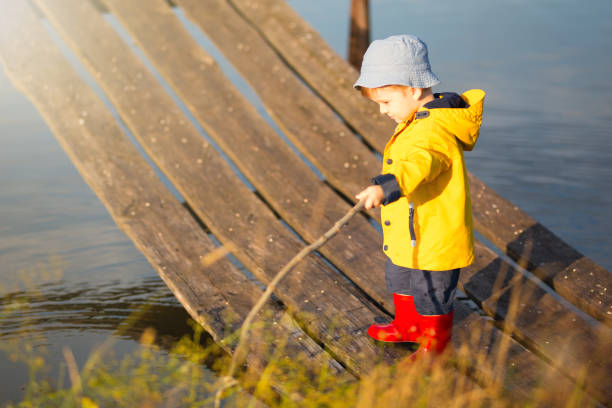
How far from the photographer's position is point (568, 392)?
2.38 m

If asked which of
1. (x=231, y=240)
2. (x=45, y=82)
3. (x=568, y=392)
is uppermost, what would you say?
(x=45, y=82)

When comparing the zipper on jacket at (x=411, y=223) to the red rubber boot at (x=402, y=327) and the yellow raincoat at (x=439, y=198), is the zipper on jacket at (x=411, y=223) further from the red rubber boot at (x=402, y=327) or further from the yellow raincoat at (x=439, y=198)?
the red rubber boot at (x=402, y=327)

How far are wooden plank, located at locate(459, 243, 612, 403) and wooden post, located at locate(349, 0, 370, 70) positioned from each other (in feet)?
11.0

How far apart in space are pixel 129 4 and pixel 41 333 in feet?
10.0

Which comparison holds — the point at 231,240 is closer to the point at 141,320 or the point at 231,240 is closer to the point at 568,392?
the point at 141,320

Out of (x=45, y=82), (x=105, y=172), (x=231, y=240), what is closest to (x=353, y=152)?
(x=231, y=240)

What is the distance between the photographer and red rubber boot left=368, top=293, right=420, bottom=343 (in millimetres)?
2632

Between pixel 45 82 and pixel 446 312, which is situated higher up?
pixel 45 82

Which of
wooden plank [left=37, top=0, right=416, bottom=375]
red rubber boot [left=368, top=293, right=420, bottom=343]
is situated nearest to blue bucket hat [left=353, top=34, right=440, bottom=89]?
red rubber boot [left=368, top=293, right=420, bottom=343]

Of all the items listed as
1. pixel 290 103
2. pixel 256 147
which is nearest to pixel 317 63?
pixel 290 103

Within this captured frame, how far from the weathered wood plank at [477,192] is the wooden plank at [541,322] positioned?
0.12m

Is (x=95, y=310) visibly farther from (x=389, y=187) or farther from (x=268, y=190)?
(x=389, y=187)

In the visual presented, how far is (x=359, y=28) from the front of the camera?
6105mm

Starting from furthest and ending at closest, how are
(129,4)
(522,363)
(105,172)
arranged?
1. (129,4)
2. (105,172)
3. (522,363)
